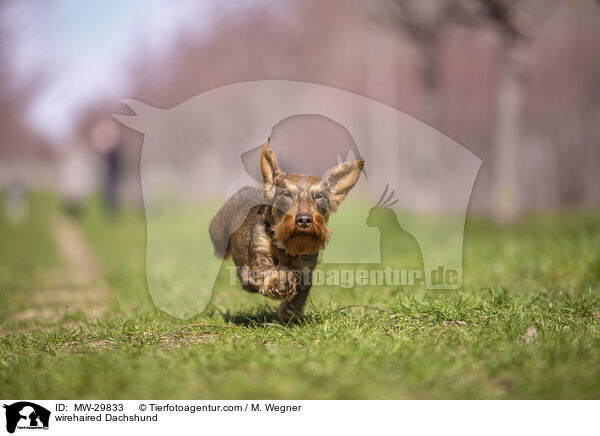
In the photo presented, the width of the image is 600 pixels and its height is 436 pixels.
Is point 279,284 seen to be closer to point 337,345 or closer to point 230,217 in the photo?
point 337,345

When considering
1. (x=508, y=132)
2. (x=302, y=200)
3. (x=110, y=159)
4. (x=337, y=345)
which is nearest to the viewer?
(x=337, y=345)

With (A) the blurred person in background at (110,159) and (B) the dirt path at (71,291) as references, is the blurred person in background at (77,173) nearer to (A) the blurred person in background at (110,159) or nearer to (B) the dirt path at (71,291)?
(A) the blurred person in background at (110,159)

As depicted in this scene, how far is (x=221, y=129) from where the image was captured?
34.5m

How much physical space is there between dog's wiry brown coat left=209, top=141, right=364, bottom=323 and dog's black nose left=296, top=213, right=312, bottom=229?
13mm

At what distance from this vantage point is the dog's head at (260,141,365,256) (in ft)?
13.8

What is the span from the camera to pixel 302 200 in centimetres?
432

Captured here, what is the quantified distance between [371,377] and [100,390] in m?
1.64

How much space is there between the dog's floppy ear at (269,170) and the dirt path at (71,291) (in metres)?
2.64

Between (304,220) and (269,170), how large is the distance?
620mm

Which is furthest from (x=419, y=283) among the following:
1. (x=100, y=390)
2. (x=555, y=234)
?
(x=555, y=234)

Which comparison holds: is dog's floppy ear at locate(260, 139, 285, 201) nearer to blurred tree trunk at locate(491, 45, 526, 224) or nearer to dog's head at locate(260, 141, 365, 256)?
dog's head at locate(260, 141, 365, 256)
